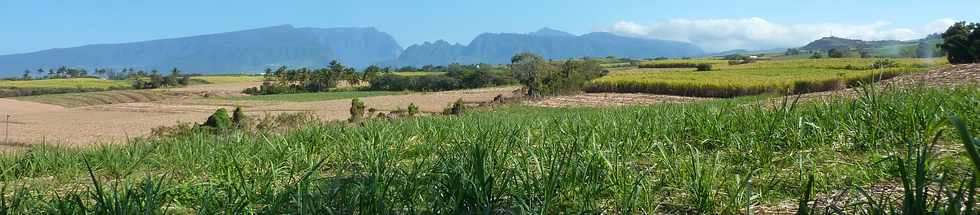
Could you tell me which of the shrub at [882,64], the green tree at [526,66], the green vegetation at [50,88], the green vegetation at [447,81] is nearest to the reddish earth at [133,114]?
the shrub at [882,64]

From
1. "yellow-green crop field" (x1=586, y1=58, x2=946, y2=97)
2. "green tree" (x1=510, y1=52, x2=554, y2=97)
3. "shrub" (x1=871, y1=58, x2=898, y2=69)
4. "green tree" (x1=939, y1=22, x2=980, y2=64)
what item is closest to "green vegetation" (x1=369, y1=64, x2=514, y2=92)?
"green tree" (x1=510, y1=52, x2=554, y2=97)

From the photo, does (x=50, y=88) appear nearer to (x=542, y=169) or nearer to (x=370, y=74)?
(x=370, y=74)

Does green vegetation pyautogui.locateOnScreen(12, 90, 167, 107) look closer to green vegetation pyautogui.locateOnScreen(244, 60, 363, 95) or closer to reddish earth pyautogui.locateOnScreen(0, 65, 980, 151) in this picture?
reddish earth pyautogui.locateOnScreen(0, 65, 980, 151)

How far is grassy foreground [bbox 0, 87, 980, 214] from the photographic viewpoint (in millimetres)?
2512

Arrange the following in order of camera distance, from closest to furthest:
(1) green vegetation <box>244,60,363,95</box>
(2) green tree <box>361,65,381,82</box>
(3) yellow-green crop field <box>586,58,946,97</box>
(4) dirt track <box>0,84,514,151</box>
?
(4) dirt track <box>0,84,514,151</box>
(3) yellow-green crop field <box>586,58,946,97</box>
(1) green vegetation <box>244,60,363,95</box>
(2) green tree <box>361,65,381,82</box>

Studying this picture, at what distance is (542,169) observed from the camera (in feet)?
9.04

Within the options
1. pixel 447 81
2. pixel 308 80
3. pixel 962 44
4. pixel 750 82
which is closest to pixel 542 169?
pixel 750 82

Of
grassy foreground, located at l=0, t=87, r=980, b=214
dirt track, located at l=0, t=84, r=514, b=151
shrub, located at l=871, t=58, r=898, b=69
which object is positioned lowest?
dirt track, located at l=0, t=84, r=514, b=151

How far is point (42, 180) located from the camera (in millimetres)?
4574

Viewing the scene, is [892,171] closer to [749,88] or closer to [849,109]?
[849,109]

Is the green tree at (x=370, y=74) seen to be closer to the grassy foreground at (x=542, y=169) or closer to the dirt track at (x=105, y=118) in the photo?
the dirt track at (x=105, y=118)

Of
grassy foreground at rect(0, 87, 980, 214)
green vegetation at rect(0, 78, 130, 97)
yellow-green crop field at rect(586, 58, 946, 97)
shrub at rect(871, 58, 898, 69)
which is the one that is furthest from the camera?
green vegetation at rect(0, 78, 130, 97)

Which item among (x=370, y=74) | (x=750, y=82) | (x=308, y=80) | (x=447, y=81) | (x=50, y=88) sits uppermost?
(x=370, y=74)

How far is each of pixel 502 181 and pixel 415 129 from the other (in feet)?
13.3
